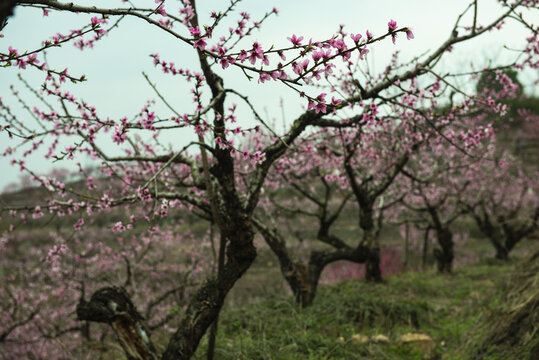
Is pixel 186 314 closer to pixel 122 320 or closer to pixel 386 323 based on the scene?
pixel 122 320

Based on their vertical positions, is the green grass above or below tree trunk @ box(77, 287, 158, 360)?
below

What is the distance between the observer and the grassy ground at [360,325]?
15.4ft

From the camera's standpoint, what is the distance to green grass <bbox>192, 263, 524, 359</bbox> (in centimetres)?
475

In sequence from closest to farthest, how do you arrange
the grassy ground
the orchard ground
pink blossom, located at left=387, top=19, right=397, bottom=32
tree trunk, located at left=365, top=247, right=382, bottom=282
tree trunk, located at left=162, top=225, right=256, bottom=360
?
pink blossom, located at left=387, top=19, right=397, bottom=32 → tree trunk, located at left=162, top=225, right=256, bottom=360 → the orchard ground → the grassy ground → tree trunk, located at left=365, top=247, right=382, bottom=282

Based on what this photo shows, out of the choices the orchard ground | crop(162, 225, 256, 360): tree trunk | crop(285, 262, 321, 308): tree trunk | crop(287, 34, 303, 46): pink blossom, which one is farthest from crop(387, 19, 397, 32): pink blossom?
crop(285, 262, 321, 308): tree trunk

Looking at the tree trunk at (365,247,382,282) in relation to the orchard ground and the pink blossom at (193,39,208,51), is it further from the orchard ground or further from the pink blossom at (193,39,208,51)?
the pink blossom at (193,39,208,51)

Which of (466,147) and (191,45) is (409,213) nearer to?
(466,147)

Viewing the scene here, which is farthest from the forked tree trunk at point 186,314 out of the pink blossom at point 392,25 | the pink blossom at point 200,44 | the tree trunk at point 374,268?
the tree trunk at point 374,268

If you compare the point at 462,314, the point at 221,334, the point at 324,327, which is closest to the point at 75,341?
the point at 221,334

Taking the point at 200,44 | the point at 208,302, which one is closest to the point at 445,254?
the point at 208,302

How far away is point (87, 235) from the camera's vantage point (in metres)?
24.2

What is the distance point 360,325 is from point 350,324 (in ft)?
1.17

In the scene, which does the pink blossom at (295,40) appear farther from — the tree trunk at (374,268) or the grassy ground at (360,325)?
the tree trunk at (374,268)

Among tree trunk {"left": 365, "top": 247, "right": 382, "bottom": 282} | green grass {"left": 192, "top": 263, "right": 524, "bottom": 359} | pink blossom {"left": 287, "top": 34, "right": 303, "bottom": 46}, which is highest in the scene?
pink blossom {"left": 287, "top": 34, "right": 303, "bottom": 46}
